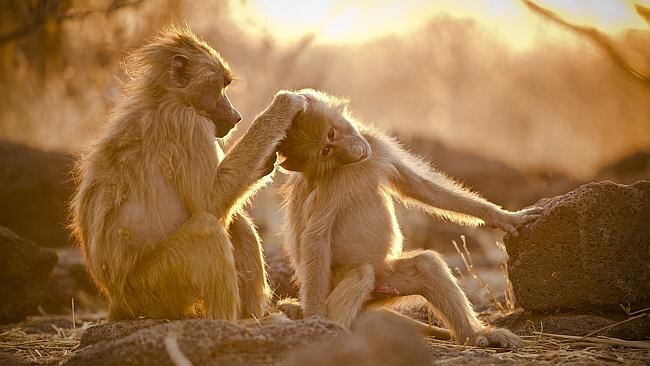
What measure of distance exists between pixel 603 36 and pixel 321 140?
2.18 metres

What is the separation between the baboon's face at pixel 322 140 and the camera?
502cm

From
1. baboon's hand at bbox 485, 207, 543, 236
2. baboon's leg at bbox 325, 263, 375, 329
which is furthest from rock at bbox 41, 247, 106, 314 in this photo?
baboon's hand at bbox 485, 207, 543, 236

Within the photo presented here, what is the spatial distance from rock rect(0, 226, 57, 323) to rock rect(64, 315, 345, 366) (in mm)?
3541

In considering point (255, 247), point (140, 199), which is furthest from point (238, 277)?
A: point (140, 199)

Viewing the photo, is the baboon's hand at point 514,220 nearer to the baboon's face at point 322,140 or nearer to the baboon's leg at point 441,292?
the baboon's leg at point 441,292

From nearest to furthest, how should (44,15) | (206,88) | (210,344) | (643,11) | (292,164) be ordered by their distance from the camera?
(643,11)
(210,344)
(206,88)
(292,164)
(44,15)

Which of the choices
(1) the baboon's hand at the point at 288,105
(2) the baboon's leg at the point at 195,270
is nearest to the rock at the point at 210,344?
(2) the baboon's leg at the point at 195,270

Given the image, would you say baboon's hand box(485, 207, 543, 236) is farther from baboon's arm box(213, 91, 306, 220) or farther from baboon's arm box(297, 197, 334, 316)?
baboon's arm box(213, 91, 306, 220)

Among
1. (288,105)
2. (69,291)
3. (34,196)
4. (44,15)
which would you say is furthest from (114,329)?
(34,196)

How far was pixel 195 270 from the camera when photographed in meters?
4.37

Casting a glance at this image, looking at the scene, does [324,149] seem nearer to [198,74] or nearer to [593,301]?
[198,74]

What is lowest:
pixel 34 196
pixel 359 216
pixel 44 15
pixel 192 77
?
pixel 34 196

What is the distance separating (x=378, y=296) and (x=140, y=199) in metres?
1.54

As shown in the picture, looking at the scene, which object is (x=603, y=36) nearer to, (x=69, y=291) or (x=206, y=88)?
(x=206, y=88)
